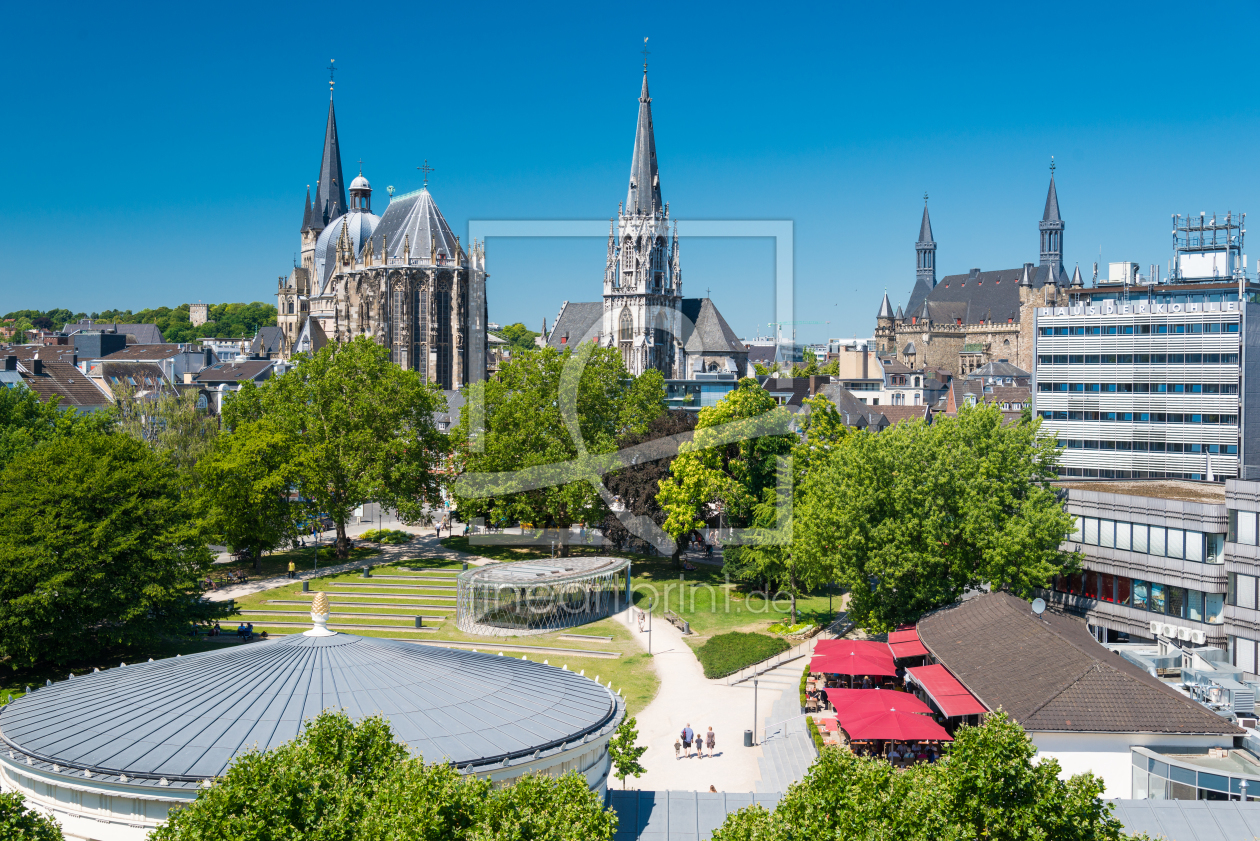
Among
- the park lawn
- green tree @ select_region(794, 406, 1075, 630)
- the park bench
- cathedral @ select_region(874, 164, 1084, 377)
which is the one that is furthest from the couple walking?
cathedral @ select_region(874, 164, 1084, 377)

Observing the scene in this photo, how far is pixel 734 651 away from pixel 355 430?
98.1 ft

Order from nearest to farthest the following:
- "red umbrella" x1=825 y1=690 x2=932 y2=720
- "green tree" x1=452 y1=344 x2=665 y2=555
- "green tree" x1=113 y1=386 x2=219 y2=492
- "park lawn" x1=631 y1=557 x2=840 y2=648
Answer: "red umbrella" x1=825 y1=690 x2=932 y2=720 < "park lawn" x1=631 y1=557 x2=840 y2=648 < "green tree" x1=452 y1=344 x2=665 y2=555 < "green tree" x1=113 y1=386 x2=219 y2=492

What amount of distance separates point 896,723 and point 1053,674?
4.91 meters

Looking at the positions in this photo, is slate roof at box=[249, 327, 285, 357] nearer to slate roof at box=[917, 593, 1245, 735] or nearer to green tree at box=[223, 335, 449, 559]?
green tree at box=[223, 335, 449, 559]

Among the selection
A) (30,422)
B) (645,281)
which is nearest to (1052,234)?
(645,281)

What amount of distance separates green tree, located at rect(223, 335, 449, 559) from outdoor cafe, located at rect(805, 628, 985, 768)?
31.2m

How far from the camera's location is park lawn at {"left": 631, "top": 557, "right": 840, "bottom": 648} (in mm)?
48406

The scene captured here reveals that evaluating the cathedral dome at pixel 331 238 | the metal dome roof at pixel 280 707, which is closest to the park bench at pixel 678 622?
the metal dome roof at pixel 280 707

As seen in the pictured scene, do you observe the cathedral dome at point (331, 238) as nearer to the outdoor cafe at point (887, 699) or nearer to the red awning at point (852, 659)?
the red awning at point (852, 659)

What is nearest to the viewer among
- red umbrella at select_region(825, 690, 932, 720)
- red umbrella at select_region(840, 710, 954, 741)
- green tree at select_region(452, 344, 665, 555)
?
red umbrella at select_region(840, 710, 954, 741)

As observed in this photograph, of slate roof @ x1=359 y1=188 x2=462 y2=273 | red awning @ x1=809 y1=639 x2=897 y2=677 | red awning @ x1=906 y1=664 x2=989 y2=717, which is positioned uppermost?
slate roof @ x1=359 y1=188 x2=462 y2=273

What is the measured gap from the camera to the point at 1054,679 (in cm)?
2967

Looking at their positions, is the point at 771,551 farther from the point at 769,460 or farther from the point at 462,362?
the point at 462,362

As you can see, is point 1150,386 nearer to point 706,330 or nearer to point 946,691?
point 946,691
